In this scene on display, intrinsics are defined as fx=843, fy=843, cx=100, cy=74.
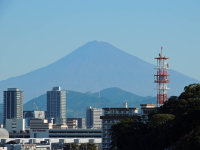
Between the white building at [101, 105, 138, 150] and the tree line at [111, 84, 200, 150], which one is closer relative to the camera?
the tree line at [111, 84, 200, 150]

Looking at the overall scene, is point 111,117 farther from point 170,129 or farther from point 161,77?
point 170,129

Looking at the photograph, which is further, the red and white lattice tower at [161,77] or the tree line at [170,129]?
the red and white lattice tower at [161,77]

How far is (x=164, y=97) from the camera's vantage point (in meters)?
176

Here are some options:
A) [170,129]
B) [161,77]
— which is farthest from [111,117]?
[170,129]

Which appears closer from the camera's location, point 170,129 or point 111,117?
point 170,129

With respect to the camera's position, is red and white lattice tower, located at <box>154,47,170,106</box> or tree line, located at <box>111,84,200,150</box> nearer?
tree line, located at <box>111,84,200,150</box>

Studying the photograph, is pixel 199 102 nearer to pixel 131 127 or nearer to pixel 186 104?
pixel 186 104

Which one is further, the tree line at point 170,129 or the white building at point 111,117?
the white building at point 111,117

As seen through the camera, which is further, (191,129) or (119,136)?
(119,136)

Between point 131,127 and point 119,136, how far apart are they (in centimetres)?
505

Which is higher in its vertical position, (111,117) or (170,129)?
(111,117)

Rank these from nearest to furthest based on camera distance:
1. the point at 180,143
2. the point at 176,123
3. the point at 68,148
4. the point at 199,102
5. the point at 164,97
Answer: the point at 180,143 → the point at 176,123 → the point at 199,102 → the point at 164,97 → the point at 68,148

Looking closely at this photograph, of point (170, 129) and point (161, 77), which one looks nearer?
point (170, 129)

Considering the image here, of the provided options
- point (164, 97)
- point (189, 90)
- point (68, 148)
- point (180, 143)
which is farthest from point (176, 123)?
point (68, 148)
